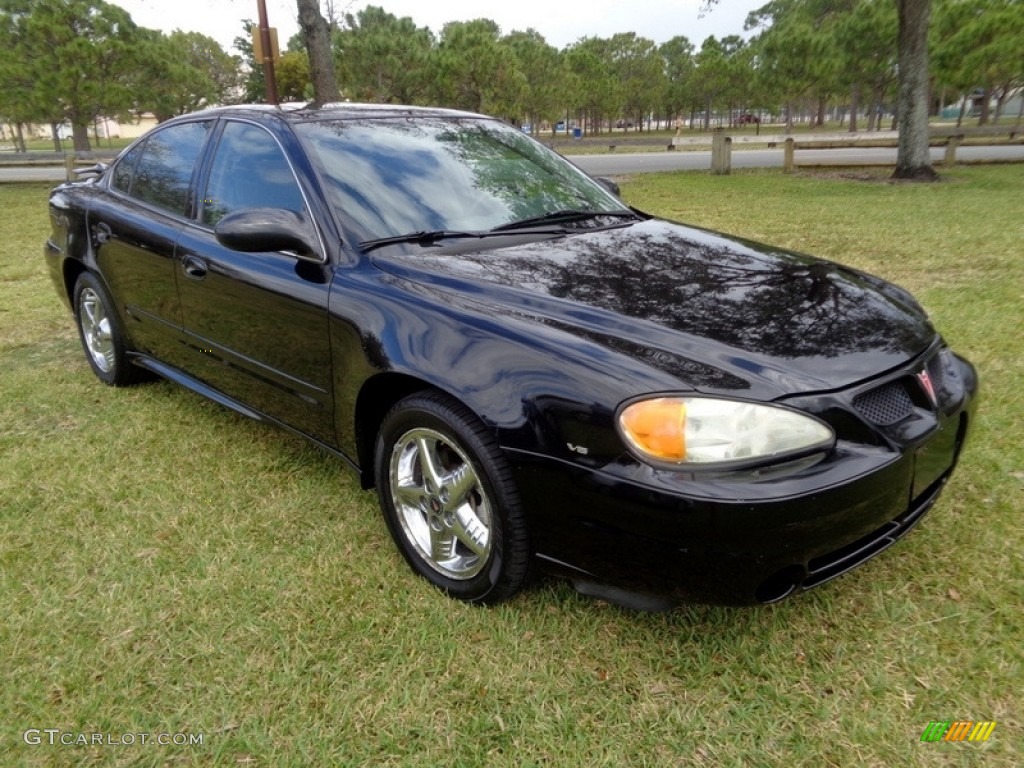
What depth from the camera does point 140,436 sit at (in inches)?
146

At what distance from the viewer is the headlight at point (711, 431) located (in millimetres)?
1829

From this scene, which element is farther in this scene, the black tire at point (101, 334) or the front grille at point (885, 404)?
the black tire at point (101, 334)

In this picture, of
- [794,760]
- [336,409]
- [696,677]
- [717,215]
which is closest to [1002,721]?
[794,760]

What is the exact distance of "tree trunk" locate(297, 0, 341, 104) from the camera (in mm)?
12000

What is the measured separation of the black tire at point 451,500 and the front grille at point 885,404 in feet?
3.17

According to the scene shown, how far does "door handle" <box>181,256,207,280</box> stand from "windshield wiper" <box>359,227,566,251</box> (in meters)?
0.95

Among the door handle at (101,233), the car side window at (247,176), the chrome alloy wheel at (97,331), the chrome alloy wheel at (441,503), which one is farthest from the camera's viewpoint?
the chrome alloy wheel at (97,331)

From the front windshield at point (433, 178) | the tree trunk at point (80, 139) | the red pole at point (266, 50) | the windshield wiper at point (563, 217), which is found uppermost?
the red pole at point (266, 50)

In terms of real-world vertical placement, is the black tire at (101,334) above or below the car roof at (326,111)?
below

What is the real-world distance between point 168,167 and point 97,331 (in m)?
1.29

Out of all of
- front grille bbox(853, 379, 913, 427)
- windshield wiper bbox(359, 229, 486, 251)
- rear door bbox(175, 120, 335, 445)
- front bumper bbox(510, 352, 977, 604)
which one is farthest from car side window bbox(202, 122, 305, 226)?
front grille bbox(853, 379, 913, 427)

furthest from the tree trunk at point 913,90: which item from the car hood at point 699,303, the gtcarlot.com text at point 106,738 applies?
the gtcarlot.com text at point 106,738

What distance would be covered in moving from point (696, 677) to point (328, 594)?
3.93 ft

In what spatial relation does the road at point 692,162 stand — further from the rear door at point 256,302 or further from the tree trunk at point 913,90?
the rear door at point 256,302
